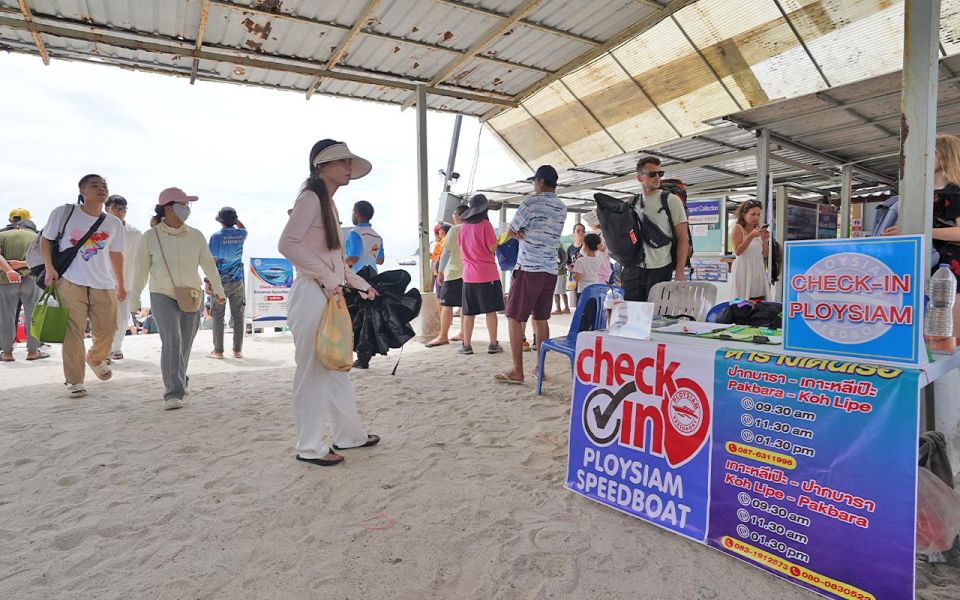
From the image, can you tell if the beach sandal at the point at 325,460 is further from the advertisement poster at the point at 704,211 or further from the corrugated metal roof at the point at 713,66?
the advertisement poster at the point at 704,211

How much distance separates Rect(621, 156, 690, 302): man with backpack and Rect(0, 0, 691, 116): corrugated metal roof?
288cm

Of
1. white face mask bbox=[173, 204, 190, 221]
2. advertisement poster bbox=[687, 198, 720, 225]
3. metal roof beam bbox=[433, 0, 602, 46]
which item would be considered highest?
metal roof beam bbox=[433, 0, 602, 46]

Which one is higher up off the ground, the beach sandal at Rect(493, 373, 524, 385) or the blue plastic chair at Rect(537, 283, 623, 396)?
Result: the blue plastic chair at Rect(537, 283, 623, 396)

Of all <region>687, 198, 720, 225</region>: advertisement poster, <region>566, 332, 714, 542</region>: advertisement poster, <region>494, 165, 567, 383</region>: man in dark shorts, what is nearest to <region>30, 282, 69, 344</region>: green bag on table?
<region>494, 165, 567, 383</region>: man in dark shorts

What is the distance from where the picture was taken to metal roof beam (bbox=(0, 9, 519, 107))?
5.70 metres

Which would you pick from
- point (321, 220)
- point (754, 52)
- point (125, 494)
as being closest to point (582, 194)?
point (754, 52)

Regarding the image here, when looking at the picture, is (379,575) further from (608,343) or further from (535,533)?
(608,343)

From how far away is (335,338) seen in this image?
2799 mm

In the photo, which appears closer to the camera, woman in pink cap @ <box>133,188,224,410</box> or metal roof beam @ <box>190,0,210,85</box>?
woman in pink cap @ <box>133,188,224,410</box>

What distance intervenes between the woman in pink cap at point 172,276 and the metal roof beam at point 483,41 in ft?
13.6

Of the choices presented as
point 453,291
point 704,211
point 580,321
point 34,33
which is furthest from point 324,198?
point 704,211

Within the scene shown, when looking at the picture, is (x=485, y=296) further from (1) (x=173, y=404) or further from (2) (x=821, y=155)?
(2) (x=821, y=155)

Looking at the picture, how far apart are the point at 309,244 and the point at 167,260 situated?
2104mm

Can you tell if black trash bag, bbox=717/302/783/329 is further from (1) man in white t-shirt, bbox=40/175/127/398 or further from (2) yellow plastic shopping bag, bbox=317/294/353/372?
(1) man in white t-shirt, bbox=40/175/127/398
